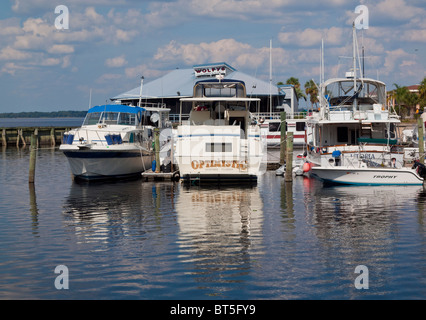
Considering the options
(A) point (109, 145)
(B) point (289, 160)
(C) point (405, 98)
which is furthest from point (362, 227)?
(C) point (405, 98)

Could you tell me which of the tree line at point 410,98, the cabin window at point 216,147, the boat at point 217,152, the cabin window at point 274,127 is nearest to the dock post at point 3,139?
the cabin window at point 274,127

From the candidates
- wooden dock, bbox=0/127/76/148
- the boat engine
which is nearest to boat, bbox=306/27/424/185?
the boat engine

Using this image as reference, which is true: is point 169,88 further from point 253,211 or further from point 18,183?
point 253,211

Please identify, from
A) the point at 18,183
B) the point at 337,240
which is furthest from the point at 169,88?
the point at 337,240

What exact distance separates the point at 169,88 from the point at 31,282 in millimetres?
58157

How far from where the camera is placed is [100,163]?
30188 millimetres

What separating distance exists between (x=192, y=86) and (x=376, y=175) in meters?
43.3

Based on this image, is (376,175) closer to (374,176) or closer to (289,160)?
(374,176)

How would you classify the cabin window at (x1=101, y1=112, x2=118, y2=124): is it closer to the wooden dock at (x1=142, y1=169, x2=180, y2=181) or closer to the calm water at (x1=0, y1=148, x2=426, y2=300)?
the wooden dock at (x1=142, y1=169, x2=180, y2=181)

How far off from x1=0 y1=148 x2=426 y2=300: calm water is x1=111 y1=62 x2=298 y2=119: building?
40556mm

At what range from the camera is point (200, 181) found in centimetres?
2817

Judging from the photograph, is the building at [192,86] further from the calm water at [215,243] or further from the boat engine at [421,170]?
the calm water at [215,243]

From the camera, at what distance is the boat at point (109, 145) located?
2981cm
